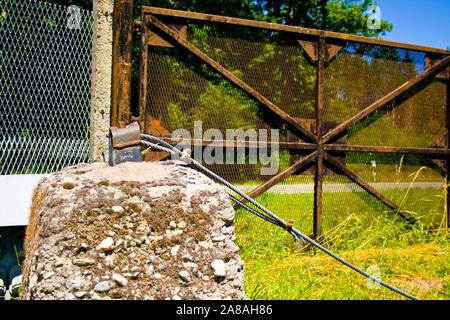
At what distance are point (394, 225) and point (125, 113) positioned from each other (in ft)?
10.9

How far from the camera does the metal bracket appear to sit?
5.57 feet

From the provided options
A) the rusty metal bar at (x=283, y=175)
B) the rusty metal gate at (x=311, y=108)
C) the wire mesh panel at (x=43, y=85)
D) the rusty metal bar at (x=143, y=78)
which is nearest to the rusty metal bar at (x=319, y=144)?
the rusty metal gate at (x=311, y=108)

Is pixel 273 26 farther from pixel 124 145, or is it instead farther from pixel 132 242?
pixel 132 242

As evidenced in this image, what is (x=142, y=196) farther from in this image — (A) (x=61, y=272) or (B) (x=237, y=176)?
(B) (x=237, y=176)

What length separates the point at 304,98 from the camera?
379 centimetres

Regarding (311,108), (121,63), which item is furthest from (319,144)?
(121,63)

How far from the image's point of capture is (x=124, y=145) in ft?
5.60

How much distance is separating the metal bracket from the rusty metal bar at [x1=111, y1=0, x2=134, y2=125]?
1.21 meters

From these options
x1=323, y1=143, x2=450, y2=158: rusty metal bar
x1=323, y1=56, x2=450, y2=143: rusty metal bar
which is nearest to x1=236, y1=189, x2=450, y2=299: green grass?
x1=323, y1=143, x2=450, y2=158: rusty metal bar

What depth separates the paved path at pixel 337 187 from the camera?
3674 millimetres

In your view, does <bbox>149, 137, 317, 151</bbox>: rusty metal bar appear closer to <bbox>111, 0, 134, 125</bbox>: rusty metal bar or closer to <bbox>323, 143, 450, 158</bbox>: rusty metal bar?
<bbox>323, 143, 450, 158</bbox>: rusty metal bar

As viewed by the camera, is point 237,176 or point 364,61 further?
point 364,61

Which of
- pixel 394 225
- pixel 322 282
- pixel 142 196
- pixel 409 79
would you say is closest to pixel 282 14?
pixel 409 79

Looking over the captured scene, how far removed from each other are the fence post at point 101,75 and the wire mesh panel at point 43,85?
12 centimetres
